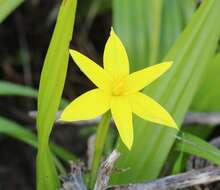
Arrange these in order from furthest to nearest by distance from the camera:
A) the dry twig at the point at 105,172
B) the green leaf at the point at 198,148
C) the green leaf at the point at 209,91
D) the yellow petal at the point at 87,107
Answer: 1. the green leaf at the point at 209,91
2. the green leaf at the point at 198,148
3. the dry twig at the point at 105,172
4. the yellow petal at the point at 87,107

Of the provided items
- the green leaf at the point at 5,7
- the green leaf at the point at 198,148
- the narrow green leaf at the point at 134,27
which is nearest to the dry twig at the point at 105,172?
the green leaf at the point at 198,148

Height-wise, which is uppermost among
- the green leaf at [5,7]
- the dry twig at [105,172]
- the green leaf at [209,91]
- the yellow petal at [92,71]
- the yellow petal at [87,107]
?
the green leaf at [5,7]

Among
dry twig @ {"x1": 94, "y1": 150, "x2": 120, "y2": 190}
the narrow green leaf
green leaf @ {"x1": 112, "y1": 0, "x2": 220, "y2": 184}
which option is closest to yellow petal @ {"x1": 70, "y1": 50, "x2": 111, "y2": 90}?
dry twig @ {"x1": 94, "y1": 150, "x2": 120, "y2": 190}

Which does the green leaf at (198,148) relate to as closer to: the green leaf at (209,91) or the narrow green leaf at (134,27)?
the green leaf at (209,91)

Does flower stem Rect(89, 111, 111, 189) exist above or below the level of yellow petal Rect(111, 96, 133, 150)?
below

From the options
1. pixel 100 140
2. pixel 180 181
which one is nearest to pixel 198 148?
pixel 180 181

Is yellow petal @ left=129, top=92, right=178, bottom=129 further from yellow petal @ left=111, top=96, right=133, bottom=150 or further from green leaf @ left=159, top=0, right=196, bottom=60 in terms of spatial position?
green leaf @ left=159, top=0, right=196, bottom=60

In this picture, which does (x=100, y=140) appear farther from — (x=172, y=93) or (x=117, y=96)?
(x=172, y=93)
